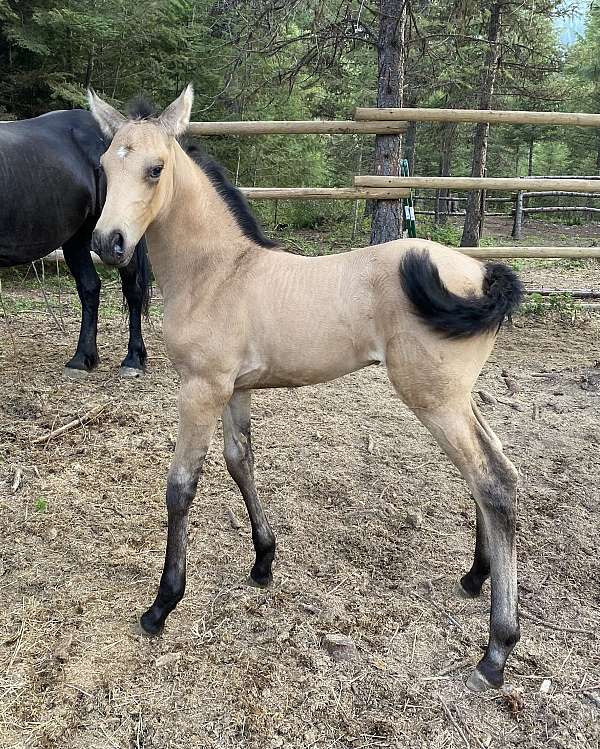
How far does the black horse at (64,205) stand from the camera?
4.34 meters

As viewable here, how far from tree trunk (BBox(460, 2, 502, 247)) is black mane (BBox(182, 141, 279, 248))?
9.41 m

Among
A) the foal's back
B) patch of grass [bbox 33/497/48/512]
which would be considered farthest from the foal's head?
patch of grass [bbox 33/497/48/512]

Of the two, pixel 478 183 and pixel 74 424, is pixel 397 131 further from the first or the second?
pixel 74 424

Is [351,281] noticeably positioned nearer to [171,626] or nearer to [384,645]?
[384,645]

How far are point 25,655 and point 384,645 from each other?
1.35 metres

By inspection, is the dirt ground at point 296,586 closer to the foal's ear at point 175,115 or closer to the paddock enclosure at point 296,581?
the paddock enclosure at point 296,581

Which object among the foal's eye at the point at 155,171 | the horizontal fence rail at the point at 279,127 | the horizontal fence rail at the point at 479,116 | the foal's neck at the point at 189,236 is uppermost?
the horizontal fence rail at the point at 479,116

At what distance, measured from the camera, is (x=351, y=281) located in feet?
7.00

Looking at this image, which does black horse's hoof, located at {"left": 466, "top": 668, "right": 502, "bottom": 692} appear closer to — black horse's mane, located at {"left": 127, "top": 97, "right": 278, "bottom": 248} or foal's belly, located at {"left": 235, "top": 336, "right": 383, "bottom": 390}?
foal's belly, located at {"left": 235, "top": 336, "right": 383, "bottom": 390}

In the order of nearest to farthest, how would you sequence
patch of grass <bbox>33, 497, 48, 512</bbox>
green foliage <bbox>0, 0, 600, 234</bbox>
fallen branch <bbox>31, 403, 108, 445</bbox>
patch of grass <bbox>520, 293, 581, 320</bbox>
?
patch of grass <bbox>33, 497, 48, 512</bbox>
fallen branch <bbox>31, 403, 108, 445</bbox>
patch of grass <bbox>520, 293, 581, 320</bbox>
green foliage <bbox>0, 0, 600, 234</bbox>

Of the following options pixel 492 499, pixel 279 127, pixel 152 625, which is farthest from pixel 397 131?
pixel 152 625

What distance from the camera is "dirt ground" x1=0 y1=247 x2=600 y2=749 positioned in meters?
1.95

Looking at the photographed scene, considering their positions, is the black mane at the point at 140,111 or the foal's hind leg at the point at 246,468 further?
the foal's hind leg at the point at 246,468

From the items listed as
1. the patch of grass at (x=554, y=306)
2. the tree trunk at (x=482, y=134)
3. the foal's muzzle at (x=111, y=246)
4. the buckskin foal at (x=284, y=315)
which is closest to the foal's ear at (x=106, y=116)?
the buckskin foal at (x=284, y=315)
